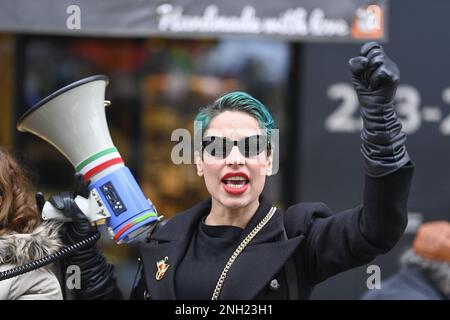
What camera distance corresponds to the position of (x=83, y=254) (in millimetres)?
2602

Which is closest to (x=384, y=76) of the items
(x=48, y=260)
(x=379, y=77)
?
(x=379, y=77)

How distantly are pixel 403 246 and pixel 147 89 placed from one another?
2.65 metres

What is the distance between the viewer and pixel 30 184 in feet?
9.20

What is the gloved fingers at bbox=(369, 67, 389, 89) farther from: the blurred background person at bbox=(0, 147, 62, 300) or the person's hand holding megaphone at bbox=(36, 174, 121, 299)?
the blurred background person at bbox=(0, 147, 62, 300)

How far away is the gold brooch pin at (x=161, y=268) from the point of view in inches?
94.9

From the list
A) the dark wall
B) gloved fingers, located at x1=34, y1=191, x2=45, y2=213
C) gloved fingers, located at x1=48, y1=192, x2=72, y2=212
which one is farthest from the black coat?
the dark wall

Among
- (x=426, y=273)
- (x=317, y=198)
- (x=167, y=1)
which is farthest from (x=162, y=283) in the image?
(x=317, y=198)

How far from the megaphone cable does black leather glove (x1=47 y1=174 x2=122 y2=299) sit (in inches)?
0.8

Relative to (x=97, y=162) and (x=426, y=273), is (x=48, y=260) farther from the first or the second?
(x=426, y=273)

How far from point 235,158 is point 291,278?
0.42 m

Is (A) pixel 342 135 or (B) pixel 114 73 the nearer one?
(A) pixel 342 135

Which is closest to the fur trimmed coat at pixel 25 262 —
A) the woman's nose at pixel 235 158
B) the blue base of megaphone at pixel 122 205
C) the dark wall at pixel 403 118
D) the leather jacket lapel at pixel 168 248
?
the blue base of megaphone at pixel 122 205

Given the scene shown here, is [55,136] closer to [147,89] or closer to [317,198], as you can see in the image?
[317,198]

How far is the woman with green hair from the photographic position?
212 centimetres
